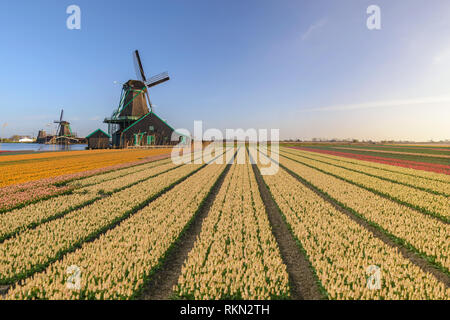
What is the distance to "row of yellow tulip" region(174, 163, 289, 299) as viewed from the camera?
4191 millimetres

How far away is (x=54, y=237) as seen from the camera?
6.53m

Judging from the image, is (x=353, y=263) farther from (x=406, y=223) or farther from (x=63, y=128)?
(x=63, y=128)

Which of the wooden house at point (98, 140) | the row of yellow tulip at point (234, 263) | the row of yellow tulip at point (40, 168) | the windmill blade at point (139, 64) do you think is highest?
the windmill blade at point (139, 64)

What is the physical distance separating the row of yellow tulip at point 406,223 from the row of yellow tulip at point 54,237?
33.9 feet

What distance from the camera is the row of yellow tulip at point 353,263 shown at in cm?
410

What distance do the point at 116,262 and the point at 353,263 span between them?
590 cm

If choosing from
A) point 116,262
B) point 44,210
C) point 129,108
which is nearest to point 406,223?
point 116,262

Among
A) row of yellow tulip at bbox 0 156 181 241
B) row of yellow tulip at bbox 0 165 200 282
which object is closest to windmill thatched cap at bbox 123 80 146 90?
row of yellow tulip at bbox 0 156 181 241

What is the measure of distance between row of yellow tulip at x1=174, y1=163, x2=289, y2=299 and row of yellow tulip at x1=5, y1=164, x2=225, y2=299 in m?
0.97

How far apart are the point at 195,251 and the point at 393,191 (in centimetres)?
1359

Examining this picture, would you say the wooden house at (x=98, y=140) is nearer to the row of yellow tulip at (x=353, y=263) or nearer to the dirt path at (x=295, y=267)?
the dirt path at (x=295, y=267)

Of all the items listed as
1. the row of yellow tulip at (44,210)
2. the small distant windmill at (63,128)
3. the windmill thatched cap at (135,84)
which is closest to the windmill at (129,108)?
the windmill thatched cap at (135,84)
